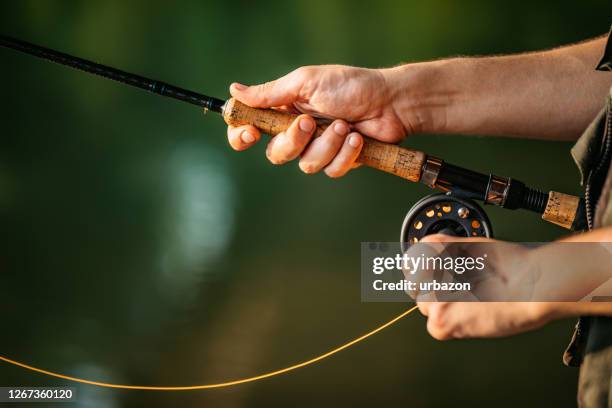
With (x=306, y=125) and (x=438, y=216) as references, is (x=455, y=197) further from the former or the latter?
(x=306, y=125)

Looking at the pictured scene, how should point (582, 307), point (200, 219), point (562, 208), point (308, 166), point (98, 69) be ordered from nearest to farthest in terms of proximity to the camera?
point (582, 307) → point (562, 208) → point (98, 69) → point (308, 166) → point (200, 219)

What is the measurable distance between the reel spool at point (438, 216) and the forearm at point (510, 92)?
1.18 feet

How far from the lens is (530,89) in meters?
1.33

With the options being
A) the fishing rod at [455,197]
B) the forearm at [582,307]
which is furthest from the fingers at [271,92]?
the forearm at [582,307]

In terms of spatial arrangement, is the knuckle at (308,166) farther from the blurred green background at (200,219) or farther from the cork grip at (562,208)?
the blurred green background at (200,219)

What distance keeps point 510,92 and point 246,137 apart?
1.93ft

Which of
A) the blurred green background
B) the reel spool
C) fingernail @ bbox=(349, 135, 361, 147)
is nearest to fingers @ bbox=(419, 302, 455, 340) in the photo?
the reel spool

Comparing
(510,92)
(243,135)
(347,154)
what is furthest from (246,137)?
(510,92)

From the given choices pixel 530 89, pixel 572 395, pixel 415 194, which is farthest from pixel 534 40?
pixel 572 395

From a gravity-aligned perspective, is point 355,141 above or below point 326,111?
below

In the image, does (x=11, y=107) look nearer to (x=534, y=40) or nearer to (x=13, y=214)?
(x=13, y=214)

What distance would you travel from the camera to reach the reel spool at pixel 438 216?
1083 mm

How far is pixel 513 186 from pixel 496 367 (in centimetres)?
159

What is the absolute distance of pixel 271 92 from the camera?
4.34 ft
